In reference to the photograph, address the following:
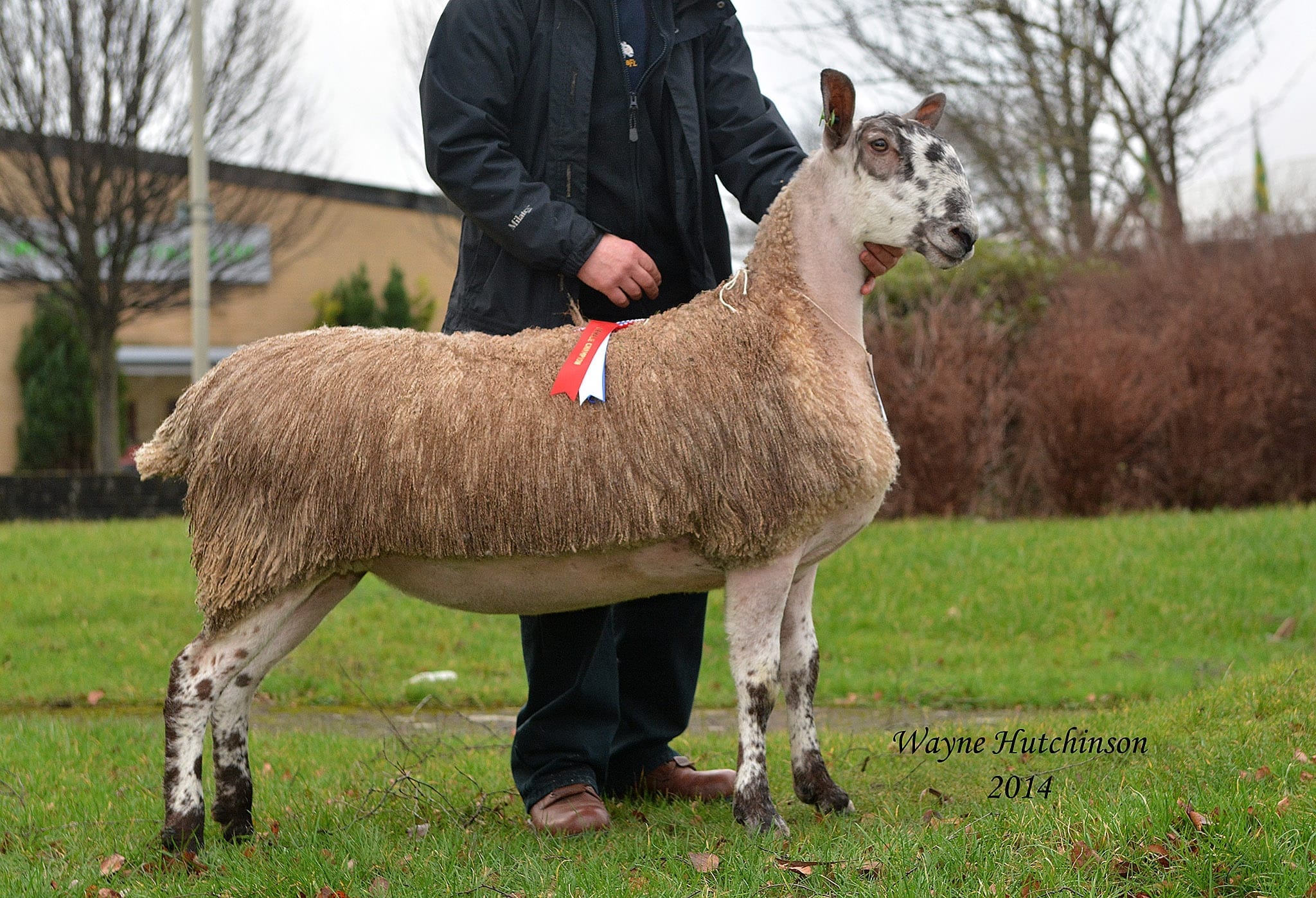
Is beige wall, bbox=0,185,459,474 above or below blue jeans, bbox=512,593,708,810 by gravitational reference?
above

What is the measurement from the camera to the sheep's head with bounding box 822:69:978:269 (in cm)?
315

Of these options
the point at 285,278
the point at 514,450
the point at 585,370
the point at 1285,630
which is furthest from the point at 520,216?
the point at 285,278

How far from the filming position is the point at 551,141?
11.9 feet

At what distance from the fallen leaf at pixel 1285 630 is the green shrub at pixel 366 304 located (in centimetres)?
1744

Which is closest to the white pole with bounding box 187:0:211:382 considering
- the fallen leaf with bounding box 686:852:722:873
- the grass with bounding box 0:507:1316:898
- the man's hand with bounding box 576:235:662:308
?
the grass with bounding box 0:507:1316:898

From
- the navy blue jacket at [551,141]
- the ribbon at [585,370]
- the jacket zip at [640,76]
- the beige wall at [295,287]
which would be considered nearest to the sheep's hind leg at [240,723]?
the ribbon at [585,370]

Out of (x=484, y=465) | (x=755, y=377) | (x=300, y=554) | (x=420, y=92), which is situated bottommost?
(x=300, y=554)

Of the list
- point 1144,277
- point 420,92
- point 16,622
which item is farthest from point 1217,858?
point 1144,277

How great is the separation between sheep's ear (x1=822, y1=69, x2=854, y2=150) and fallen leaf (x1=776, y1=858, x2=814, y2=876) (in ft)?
5.94

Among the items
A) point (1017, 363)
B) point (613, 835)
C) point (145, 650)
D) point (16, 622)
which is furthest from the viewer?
point (1017, 363)

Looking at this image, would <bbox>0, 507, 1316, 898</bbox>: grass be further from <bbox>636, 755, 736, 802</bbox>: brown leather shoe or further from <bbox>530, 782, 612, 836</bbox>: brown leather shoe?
<bbox>636, 755, 736, 802</bbox>: brown leather shoe

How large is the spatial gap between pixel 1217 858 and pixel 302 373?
2.46 meters

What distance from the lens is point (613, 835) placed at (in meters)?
3.38

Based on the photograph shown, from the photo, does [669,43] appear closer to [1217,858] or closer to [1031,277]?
[1217,858]
